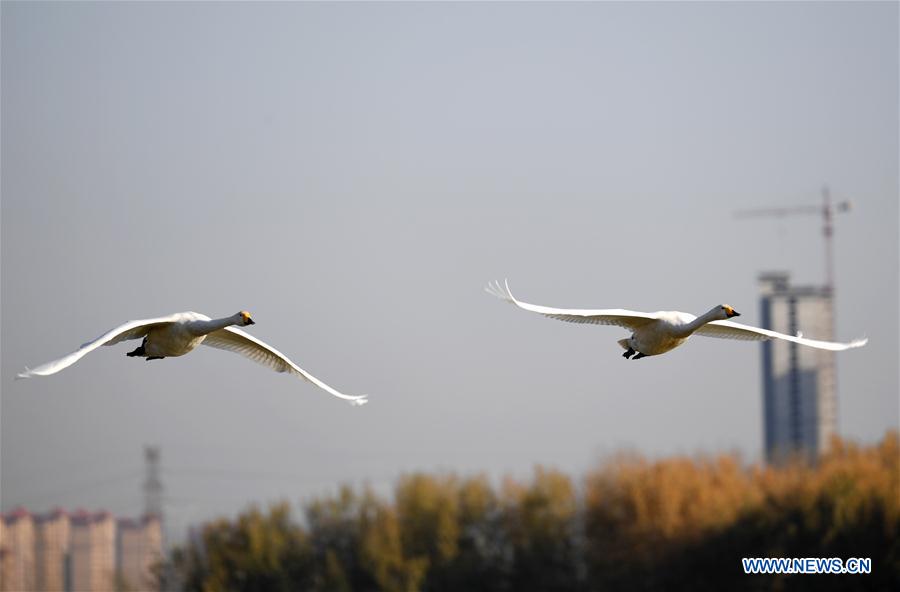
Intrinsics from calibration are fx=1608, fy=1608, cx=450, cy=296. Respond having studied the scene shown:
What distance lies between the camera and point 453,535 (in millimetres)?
91688

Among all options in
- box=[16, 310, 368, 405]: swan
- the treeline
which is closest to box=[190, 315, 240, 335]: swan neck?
box=[16, 310, 368, 405]: swan

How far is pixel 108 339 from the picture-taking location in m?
27.4

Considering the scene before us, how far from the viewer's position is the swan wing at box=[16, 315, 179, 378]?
928 inches

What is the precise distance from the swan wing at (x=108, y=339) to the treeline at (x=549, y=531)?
54.2 meters

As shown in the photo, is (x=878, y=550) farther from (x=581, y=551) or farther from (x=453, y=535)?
(x=453, y=535)

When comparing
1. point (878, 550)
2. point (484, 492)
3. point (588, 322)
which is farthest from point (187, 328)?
point (484, 492)

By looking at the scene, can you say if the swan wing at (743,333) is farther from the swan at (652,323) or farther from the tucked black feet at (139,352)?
the tucked black feet at (139,352)

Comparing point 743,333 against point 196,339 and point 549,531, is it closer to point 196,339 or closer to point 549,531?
point 196,339

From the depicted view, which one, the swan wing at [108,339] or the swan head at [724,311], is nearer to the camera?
the swan wing at [108,339]

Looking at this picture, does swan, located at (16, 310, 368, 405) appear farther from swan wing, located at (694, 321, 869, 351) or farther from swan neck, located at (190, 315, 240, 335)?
swan wing, located at (694, 321, 869, 351)

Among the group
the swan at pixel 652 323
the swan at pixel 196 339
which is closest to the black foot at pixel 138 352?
the swan at pixel 196 339

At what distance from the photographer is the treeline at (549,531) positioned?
3253 inches

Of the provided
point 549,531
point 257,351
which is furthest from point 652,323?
point 549,531

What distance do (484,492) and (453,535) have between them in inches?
166
